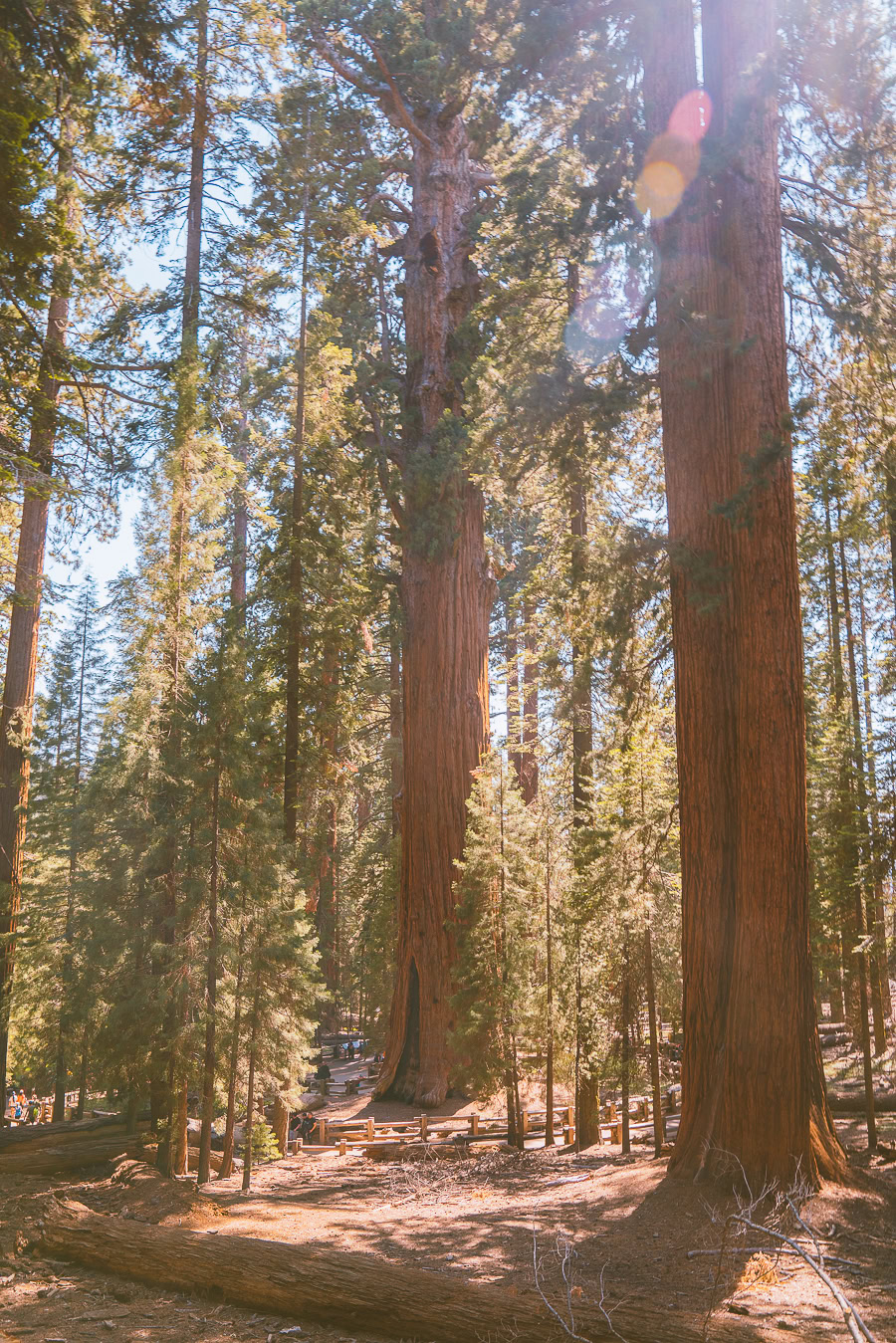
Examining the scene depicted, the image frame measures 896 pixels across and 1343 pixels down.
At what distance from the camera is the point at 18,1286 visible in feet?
23.0

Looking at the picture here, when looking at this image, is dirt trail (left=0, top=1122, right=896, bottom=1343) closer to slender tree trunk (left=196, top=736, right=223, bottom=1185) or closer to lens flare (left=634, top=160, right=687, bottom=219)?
slender tree trunk (left=196, top=736, right=223, bottom=1185)

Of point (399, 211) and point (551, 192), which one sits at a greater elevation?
point (399, 211)

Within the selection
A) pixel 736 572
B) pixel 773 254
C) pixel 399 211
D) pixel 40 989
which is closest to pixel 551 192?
pixel 773 254

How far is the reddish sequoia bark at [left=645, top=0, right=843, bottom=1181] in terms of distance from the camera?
345 inches

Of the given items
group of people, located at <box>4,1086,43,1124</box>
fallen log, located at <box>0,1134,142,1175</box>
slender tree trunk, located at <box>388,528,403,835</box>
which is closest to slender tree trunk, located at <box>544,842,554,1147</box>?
fallen log, located at <box>0,1134,142,1175</box>

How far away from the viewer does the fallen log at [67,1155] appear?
12844 millimetres

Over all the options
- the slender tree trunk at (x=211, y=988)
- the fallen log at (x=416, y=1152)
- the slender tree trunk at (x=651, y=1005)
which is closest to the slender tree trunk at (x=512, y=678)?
the fallen log at (x=416, y=1152)

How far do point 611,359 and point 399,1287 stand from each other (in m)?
9.26

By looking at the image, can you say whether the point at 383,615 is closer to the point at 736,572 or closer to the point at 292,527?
the point at 292,527

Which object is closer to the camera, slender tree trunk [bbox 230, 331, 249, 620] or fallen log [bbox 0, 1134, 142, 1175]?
fallen log [bbox 0, 1134, 142, 1175]

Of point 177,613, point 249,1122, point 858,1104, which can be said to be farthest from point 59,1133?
point 858,1104

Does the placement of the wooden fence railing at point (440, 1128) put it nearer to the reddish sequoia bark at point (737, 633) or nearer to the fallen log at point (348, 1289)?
the reddish sequoia bark at point (737, 633)

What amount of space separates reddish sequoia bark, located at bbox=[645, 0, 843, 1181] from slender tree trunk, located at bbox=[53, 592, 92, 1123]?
9.70 metres

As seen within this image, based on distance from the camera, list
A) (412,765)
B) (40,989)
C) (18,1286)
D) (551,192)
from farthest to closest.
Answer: (412,765) → (40,989) → (551,192) → (18,1286)
